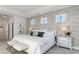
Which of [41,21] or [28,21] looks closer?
[41,21]

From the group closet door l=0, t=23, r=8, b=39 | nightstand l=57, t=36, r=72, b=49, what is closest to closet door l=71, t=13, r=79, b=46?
nightstand l=57, t=36, r=72, b=49

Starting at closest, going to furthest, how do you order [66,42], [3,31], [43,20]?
[66,42] < [43,20] < [3,31]

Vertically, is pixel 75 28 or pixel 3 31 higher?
pixel 75 28

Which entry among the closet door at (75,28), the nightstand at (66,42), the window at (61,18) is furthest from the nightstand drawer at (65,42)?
the window at (61,18)

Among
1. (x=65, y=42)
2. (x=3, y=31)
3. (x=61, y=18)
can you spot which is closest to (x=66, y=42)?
(x=65, y=42)

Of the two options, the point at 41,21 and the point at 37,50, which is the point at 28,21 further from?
the point at 37,50

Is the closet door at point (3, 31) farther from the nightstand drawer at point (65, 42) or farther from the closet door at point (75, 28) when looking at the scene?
the closet door at point (75, 28)

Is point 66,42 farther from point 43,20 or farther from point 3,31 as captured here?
point 3,31

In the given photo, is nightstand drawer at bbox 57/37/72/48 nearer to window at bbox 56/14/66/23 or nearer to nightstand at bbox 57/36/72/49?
nightstand at bbox 57/36/72/49

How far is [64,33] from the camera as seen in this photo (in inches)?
149
